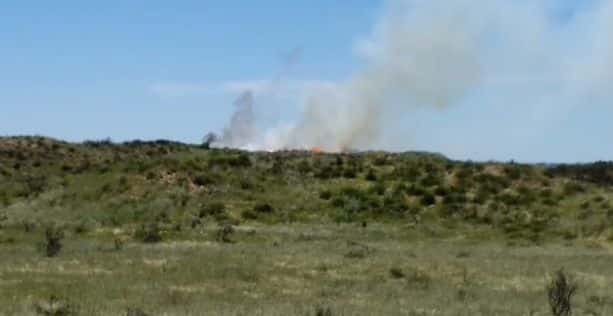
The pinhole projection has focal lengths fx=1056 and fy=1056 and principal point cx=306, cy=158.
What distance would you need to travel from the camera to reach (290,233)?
48.3m

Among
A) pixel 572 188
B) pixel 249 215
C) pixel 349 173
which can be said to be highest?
pixel 349 173

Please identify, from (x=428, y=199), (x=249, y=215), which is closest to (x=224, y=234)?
(x=249, y=215)

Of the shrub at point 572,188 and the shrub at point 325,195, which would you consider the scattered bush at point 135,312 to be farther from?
the shrub at point 572,188

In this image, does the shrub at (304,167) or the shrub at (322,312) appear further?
the shrub at (304,167)

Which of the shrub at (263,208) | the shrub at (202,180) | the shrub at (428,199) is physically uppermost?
the shrub at (202,180)

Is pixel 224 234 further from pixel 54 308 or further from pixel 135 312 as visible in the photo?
pixel 135 312

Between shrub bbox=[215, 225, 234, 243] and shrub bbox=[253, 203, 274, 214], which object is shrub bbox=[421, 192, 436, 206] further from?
shrub bbox=[215, 225, 234, 243]

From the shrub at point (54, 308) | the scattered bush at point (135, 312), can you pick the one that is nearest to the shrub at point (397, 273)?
the shrub at point (54, 308)

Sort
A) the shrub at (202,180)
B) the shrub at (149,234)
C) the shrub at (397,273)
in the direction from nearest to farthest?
the shrub at (397,273), the shrub at (149,234), the shrub at (202,180)

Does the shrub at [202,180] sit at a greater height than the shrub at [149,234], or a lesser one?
greater

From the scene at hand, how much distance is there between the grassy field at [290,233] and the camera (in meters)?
24.7

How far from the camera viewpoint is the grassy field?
81.0 ft

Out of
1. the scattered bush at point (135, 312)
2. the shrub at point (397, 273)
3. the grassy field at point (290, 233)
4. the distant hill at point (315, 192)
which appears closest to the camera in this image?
the scattered bush at point (135, 312)

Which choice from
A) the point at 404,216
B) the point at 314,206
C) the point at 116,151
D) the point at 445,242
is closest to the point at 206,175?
the point at 314,206
